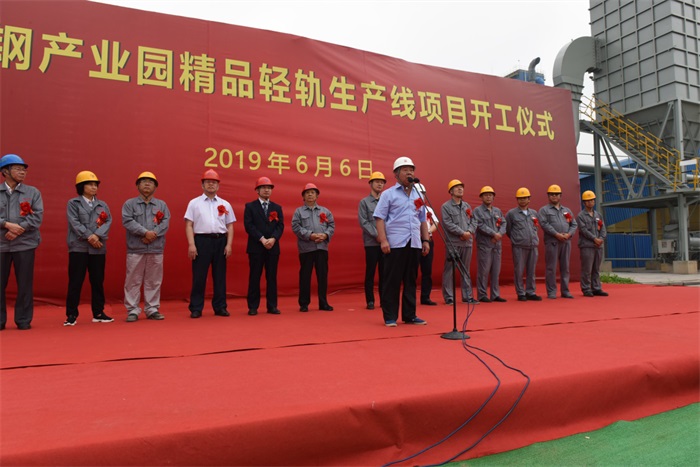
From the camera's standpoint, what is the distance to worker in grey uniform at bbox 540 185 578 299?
5.75m

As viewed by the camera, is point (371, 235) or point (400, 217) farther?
point (371, 235)

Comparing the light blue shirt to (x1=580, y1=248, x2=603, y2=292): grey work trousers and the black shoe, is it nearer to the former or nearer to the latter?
the black shoe

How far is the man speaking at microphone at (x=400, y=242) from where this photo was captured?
349 cm

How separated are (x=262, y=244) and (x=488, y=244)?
267cm

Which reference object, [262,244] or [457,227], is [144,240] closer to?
[262,244]

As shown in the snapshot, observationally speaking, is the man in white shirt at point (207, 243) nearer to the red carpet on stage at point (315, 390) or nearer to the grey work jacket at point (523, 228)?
the red carpet on stage at point (315, 390)

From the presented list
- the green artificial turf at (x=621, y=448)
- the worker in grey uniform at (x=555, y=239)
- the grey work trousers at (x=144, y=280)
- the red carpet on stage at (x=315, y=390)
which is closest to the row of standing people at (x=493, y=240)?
the worker in grey uniform at (x=555, y=239)

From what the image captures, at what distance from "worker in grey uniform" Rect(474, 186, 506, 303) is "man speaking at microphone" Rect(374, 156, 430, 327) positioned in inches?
80.6

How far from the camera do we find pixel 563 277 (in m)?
5.79

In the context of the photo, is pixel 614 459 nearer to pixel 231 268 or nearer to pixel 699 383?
pixel 699 383

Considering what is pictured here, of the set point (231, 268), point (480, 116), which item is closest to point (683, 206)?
point (480, 116)

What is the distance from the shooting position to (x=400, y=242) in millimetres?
3527

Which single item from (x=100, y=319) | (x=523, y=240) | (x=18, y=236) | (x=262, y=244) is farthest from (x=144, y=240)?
(x=523, y=240)

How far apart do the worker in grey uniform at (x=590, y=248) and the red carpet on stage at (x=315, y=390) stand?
273cm
